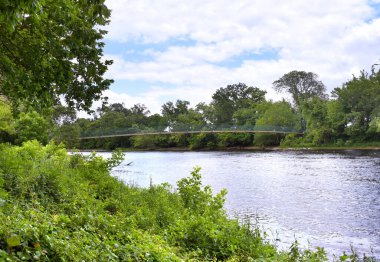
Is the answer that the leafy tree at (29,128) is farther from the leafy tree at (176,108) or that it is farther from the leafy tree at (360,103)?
the leafy tree at (176,108)

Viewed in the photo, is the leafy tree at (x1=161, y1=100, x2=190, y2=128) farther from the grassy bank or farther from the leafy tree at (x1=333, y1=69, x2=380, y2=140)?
the grassy bank

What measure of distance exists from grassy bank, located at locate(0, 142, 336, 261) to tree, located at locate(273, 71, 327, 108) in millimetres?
Result: 86887

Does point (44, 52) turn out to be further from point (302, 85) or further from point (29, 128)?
point (302, 85)

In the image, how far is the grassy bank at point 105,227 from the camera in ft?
14.8

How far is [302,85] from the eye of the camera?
94.8 meters

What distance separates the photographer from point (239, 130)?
72562 millimetres

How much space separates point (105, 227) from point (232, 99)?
105119 millimetres

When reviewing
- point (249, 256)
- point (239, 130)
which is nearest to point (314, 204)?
point (249, 256)

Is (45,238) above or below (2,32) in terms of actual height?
below

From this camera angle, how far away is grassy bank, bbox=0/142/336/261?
14.8 feet

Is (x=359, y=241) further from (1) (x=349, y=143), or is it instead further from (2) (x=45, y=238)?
(1) (x=349, y=143)

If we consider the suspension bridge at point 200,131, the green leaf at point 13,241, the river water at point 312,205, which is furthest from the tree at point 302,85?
the green leaf at point 13,241

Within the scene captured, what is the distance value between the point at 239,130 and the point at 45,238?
6900 centimetres

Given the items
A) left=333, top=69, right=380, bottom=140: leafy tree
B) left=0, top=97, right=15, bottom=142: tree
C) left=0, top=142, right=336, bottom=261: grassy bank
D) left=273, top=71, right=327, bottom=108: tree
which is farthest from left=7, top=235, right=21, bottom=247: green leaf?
left=273, top=71, right=327, bottom=108: tree
